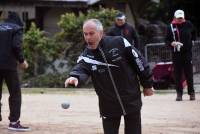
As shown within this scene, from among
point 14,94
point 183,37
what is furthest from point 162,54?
point 14,94

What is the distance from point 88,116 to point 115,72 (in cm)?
493

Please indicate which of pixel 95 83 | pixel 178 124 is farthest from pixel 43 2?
pixel 95 83

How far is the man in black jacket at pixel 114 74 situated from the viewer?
23.0ft

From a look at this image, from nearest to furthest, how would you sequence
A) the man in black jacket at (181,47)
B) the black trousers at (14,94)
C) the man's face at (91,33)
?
the man's face at (91,33) → the black trousers at (14,94) → the man in black jacket at (181,47)

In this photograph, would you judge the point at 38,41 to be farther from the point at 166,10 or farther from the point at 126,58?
the point at 126,58

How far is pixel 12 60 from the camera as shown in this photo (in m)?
10.1

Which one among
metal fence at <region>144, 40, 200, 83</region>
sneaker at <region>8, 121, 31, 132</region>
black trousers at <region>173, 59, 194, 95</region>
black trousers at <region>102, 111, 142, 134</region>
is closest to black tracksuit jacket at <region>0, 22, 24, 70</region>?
sneaker at <region>8, 121, 31, 132</region>

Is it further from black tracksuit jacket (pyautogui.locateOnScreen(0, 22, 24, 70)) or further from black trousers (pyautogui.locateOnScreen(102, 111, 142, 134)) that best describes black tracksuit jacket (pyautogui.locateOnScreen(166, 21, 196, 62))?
black trousers (pyautogui.locateOnScreen(102, 111, 142, 134))

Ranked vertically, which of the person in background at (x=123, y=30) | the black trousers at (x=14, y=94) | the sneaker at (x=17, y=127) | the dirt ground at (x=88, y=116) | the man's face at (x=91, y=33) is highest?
the man's face at (x=91, y=33)

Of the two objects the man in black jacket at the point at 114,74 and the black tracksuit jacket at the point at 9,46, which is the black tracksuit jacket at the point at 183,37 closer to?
the black tracksuit jacket at the point at 9,46

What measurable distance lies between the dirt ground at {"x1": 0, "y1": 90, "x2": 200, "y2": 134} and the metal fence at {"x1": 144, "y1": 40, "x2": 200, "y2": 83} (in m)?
3.69

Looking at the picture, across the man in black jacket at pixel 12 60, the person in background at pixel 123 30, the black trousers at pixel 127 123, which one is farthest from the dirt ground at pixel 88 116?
the black trousers at pixel 127 123

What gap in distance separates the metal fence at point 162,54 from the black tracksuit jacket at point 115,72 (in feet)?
39.6

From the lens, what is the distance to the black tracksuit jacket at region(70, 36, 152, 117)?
23.0 ft
